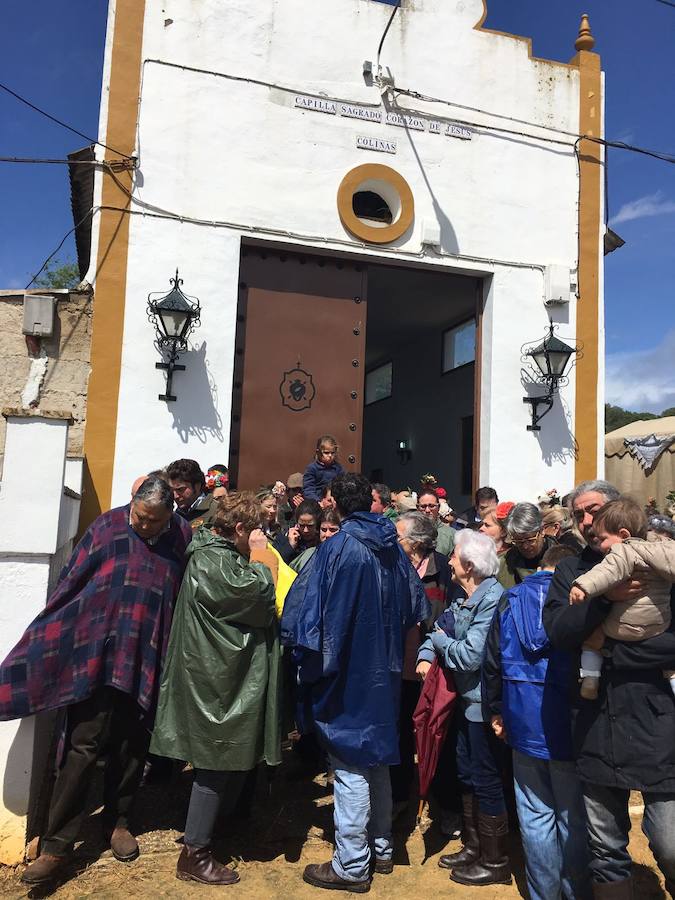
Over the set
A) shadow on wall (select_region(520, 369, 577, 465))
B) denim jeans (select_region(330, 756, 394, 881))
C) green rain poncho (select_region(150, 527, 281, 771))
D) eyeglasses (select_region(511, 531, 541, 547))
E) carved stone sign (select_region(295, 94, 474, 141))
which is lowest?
denim jeans (select_region(330, 756, 394, 881))

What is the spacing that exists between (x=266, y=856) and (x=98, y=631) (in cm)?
140

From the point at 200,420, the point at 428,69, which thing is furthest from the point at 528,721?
the point at 428,69

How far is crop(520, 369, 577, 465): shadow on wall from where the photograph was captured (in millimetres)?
7727

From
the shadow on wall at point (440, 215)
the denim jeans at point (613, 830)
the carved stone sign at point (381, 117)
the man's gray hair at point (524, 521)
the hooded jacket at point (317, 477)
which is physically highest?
the carved stone sign at point (381, 117)

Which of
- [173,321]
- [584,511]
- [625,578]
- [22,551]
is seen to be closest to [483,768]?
[584,511]

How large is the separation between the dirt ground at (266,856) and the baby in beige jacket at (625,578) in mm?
1418

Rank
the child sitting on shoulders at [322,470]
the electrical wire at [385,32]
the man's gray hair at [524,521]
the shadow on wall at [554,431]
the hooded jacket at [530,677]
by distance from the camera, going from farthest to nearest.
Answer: the shadow on wall at [554,431]
the electrical wire at [385,32]
the child sitting on shoulders at [322,470]
the man's gray hair at [524,521]
the hooded jacket at [530,677]

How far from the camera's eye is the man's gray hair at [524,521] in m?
3.73

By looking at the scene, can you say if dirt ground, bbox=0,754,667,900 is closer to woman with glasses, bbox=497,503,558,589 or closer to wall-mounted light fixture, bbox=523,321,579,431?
woman with glasses, bbox=497,503,558,589

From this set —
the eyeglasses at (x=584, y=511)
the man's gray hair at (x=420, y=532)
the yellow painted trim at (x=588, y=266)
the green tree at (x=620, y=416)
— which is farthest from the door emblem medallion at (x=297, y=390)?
the green tree at (x=620, y=416)

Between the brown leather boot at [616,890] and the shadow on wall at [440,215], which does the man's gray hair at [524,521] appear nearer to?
the brown leather boot at [616,890]

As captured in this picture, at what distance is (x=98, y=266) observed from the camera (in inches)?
257

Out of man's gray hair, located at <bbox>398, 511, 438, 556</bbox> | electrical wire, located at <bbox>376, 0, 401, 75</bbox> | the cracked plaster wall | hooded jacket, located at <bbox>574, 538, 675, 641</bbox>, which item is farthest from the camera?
electrical wire, located at <bbox>376, 0, 401, 75</bbox>

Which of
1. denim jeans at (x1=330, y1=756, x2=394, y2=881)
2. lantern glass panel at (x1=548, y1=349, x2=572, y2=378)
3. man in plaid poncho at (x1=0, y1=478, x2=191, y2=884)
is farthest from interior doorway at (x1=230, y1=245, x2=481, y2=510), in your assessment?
denim jeans at (x1=330, y1=756, x2=394, y2=881)
